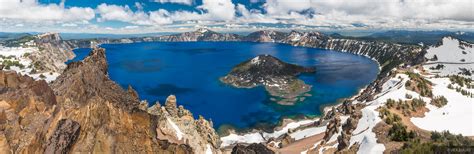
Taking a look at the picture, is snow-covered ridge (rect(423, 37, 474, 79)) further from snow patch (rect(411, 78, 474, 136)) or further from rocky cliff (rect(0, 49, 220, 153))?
rocky cliff (rect(0, 49, 220, 153))

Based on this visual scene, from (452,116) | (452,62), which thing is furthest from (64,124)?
(452,62)

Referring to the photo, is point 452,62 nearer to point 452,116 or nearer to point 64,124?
point 452,116

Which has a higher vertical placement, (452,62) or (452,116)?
(452,116)

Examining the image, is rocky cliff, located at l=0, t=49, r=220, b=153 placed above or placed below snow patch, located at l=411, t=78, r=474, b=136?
above

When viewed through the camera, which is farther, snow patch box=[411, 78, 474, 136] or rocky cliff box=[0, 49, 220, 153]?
snow patch box=[411, 78, 474, 136]

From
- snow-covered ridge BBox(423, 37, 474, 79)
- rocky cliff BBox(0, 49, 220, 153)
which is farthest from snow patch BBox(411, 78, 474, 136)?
snow-covered ridge BBox(423, 37, 474, 79)

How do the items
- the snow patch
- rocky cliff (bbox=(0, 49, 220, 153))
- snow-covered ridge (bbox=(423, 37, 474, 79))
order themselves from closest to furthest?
1. rocky cliff (bbox=(0, 49, 220, 153))
2. the snow patch
3. snow-covered ridge (bbox=(423, 37, 474, 79))

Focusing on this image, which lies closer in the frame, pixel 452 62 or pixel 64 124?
pixel 64 124

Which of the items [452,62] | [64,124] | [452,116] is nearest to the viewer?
[64,124]

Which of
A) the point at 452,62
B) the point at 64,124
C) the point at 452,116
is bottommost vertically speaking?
the point at 452,62

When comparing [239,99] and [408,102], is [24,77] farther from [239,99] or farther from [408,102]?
[239,99]

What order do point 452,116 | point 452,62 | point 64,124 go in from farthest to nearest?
1. point 452,62
2. point 452,116
3. point 64,124
